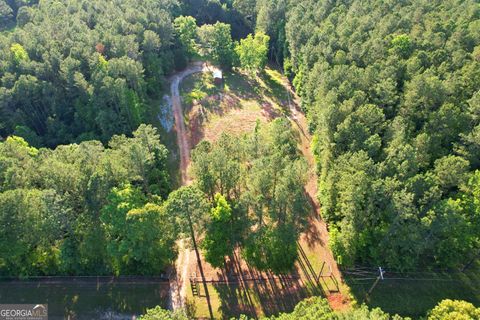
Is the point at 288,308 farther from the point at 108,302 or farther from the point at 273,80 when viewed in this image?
the point at 273,80

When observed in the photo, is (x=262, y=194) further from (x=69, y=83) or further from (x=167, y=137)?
(x=69, y=83)

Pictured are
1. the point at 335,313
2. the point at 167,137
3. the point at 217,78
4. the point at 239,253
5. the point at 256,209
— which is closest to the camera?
the point at 335,313

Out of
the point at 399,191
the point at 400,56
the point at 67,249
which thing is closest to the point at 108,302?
the point at 67,249

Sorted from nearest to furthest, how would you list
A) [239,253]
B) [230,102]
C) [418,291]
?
1. [418,291]
2. [239,253]
3. [230,102]

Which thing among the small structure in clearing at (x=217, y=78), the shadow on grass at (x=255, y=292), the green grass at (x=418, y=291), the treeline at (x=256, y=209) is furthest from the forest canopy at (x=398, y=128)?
the small structure in clearing at (x=217, y=78)

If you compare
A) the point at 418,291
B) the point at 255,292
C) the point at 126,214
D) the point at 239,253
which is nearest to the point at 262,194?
the point at 239,253

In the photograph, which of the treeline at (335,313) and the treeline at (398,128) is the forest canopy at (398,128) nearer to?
the treeline at (398,128)

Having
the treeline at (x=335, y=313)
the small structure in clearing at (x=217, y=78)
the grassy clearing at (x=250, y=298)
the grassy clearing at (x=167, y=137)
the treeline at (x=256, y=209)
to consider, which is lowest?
the treeline at (x=335, y=313)

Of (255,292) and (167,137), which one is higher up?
(167,137)
